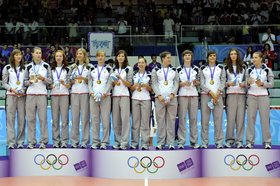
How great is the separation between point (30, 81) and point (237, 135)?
12.3 feet

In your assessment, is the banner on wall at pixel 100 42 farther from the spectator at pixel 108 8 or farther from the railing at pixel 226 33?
the spectator at pixel 108 8

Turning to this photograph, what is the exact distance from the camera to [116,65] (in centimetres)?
1243

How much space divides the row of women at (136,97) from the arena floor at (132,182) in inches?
24.4

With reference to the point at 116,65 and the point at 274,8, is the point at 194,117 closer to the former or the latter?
the point at 116,65

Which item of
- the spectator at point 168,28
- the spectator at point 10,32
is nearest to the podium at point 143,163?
the spectator at point 168,28

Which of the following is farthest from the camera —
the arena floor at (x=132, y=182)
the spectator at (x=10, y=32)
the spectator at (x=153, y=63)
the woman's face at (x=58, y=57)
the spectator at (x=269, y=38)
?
the spectator at (x=10, y=32)

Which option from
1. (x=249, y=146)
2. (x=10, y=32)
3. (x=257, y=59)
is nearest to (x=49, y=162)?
(x=249, y=146)

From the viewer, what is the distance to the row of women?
12180 mm

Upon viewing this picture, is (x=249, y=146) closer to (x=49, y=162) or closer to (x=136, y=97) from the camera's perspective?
(x=136, y=97)

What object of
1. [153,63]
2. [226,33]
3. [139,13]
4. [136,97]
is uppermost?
[139,13]

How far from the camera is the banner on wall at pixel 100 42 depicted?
19.9 metres

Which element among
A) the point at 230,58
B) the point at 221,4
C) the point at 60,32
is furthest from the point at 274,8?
the point at 230,58

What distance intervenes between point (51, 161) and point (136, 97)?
187 cm

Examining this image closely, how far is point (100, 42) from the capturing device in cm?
2025
